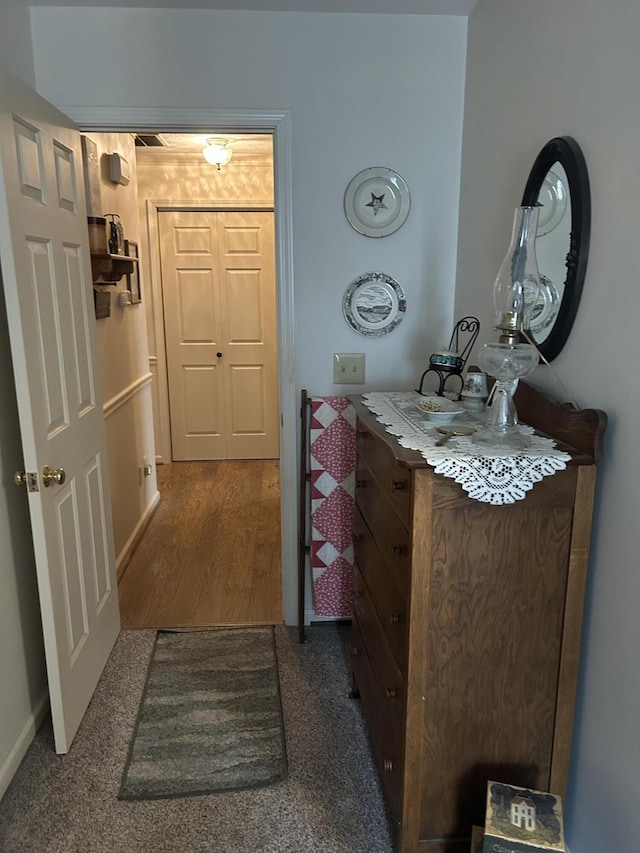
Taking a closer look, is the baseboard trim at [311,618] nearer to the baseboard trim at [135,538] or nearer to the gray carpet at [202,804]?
the gray carpet at [202,804]

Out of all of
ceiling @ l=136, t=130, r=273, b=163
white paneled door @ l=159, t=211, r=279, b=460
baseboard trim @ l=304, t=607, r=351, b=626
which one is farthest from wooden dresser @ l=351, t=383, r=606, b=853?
white paneled door @ l=159, t=211, r=279, b=460

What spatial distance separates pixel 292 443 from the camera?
253 cm

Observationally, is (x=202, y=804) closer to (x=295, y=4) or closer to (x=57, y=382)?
(x=57, y=382)

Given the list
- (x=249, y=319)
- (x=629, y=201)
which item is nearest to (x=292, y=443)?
(x=629, y=201)

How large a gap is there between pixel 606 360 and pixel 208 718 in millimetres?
1750

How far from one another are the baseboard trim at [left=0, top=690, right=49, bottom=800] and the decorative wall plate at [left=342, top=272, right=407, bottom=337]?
5.88ft

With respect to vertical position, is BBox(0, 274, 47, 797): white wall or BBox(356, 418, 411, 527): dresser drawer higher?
BBox(356, 418, 411, 527): dresser drawer

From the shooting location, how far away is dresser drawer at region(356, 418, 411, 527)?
1376 mm

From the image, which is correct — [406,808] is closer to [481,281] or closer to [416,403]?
[416,403]

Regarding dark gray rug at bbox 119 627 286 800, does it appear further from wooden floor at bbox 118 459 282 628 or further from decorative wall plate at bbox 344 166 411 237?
decorative wall plate at bbox 344 166 411 237

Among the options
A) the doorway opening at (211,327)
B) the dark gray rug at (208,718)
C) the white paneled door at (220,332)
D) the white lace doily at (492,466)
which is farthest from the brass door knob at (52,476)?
the white paneled door at (220,332)

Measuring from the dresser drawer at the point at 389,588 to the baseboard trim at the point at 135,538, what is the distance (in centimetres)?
170

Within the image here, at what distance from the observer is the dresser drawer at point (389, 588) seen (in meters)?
1.42

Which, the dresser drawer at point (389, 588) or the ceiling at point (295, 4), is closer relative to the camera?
the dresser drawer at point (389, 588)
